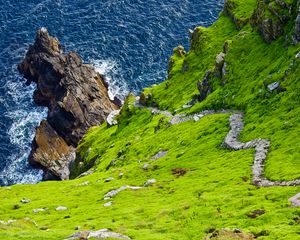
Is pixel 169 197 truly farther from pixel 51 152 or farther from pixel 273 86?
pixel 51 152

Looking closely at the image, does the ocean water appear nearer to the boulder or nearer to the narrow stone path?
the boulder

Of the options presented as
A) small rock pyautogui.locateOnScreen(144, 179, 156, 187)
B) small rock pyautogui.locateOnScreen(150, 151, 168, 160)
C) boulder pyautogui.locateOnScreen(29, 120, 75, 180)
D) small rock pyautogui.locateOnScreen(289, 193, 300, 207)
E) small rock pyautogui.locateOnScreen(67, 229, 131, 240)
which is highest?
small rock pyautogui.locateOnScreen(67, 229, 131, 240)

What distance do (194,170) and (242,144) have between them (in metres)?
8.73

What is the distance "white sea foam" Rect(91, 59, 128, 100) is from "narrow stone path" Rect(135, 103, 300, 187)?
188ft

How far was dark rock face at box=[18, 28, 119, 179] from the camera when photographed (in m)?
141

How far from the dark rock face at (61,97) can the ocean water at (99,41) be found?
185 inches

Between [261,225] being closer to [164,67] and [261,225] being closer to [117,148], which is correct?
[117,148]

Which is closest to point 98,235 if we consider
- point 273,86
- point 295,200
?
point 295,200

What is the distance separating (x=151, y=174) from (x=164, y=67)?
94892 millimetres

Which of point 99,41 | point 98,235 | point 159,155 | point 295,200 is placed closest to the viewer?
point 98,235

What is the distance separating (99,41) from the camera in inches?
7156

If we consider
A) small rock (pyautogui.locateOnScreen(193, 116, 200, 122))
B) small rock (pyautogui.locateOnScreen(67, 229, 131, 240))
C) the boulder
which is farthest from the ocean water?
small rock (pyautogui.locateOnScreen(67, 229, 131, 240))

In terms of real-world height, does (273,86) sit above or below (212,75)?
above

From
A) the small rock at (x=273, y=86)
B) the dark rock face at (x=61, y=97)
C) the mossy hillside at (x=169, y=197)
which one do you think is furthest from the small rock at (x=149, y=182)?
the dark rock face at (x=61, y=97)
